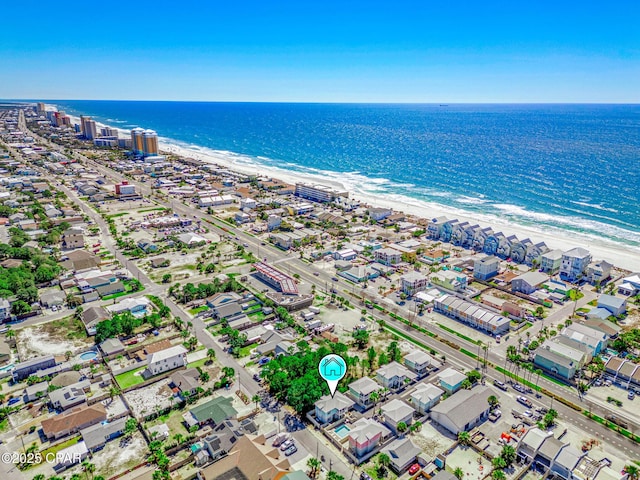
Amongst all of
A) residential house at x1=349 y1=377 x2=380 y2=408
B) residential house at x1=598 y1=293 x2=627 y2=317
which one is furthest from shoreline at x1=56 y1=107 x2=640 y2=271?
residential house at x1=349 y1=377 x2=380 y2=408

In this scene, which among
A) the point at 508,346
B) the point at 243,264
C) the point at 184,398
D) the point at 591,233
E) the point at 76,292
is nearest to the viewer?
the point at 184,398

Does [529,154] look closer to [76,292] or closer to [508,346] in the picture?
[508,346]

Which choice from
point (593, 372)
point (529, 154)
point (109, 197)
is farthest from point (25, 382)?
point (529, 154)

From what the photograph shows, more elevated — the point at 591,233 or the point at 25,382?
the point at 591,233

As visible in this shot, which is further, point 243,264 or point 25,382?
point 243,264

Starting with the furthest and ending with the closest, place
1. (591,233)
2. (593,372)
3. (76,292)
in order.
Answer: (591,233) → (76,292) → (593,372)

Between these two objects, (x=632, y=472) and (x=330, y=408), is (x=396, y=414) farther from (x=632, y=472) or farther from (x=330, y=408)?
(x=632, y=472)

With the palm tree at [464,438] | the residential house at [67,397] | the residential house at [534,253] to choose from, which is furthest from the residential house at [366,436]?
the residential house at [534,253]
